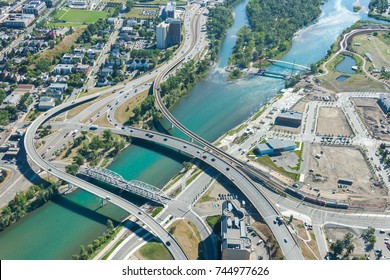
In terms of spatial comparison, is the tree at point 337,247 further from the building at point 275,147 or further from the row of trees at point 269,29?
the row of trees at point 269,29

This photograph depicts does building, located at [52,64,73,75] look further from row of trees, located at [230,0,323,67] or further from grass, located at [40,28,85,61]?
row of trees, located at [230,0,323,67]

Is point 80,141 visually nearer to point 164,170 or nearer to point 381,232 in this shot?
point 164,170

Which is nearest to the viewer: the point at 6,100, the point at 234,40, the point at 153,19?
the point at 6,100

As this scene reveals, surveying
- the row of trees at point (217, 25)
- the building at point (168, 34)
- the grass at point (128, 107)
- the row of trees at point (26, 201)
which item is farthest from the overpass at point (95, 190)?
the row of trees at point (217, 25)

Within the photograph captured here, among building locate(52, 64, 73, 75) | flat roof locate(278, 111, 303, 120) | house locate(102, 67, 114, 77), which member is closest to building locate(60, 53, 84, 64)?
building locate(52, 64, 73, 75)

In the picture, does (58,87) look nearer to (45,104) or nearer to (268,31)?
(45,104)

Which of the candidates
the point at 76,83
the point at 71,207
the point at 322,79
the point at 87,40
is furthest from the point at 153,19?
the point at 71,207
